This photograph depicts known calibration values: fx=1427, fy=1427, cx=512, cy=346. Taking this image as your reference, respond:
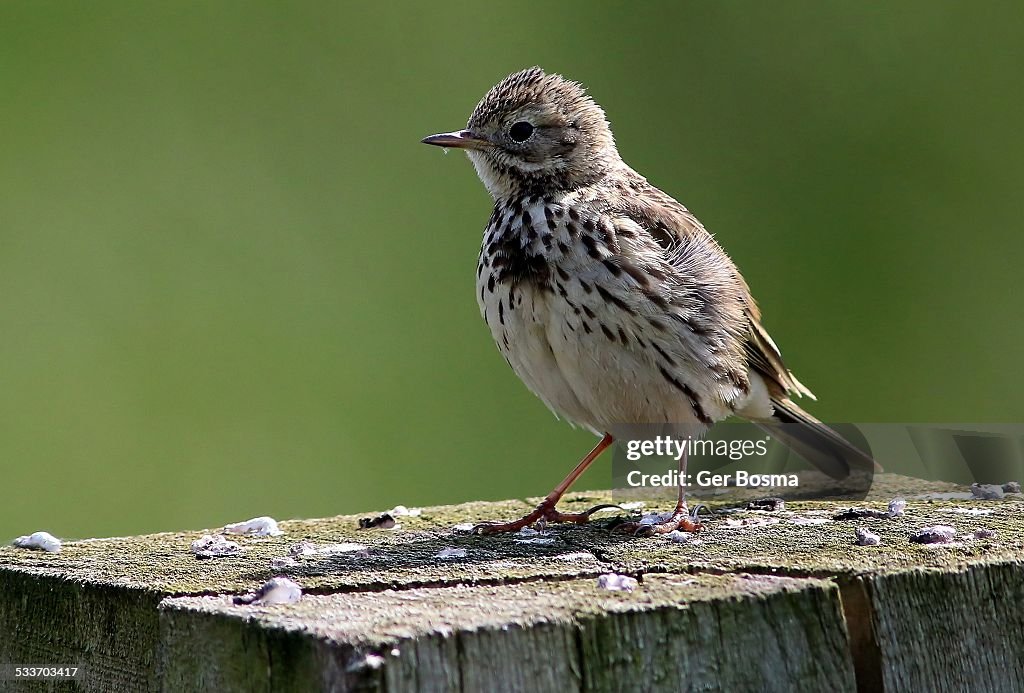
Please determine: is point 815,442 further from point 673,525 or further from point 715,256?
point 673,525

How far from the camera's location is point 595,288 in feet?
13.8

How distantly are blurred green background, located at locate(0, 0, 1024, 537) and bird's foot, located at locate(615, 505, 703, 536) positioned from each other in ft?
13.4

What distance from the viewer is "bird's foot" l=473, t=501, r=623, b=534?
3814 millimetres

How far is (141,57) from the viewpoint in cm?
888

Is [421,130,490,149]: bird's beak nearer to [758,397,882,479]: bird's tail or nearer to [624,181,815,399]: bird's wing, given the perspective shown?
[624,181,815,399]: bird's wing

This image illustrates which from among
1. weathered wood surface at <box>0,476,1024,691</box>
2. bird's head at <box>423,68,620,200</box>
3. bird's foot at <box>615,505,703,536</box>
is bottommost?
weathered wood surface at <box>0,476,1024,691</box>

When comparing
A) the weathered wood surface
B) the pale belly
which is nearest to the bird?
the pale belly

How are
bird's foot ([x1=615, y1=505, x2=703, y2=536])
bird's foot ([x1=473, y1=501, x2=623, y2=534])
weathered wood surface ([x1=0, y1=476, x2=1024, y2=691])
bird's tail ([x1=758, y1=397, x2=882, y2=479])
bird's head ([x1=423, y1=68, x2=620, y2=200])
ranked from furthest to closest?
bird's tail ([x1=758, y1=397, x2=882, y2=479]) < bird's head ([x1=423, y1=68, x2=620, y2=200]) < bird's foot ([x1=473, y1=501, x2=623, y2=534]) < bird's foot ([x1=615, y1=505, x2=703, y2=536]) < weathered wood surface ([x1=0, y1=476, x2=1024, y2=691])

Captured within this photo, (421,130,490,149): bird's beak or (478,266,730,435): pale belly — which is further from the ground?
(421,130,490,149): bird's beak

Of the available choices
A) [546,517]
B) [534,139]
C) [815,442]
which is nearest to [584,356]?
[546,517]

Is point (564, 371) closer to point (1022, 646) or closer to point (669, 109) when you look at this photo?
point (1022, 646)

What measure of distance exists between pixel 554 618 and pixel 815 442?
9.61 ft

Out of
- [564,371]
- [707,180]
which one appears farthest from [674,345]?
[707,180]

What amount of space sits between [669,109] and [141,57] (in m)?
3.29
